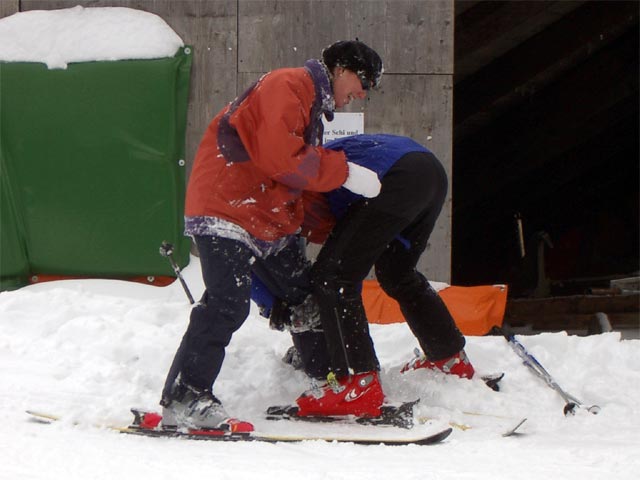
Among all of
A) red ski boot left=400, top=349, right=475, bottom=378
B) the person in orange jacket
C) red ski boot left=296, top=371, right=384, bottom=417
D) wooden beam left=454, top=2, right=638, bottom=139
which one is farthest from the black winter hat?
wooden beam left=454, top=2, right=638, bottom=139

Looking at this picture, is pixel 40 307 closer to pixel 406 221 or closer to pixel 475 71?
pixel 406 221

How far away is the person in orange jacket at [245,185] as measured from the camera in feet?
10.6

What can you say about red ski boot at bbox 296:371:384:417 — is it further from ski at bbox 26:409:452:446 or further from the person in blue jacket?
ski at bbox 26:409:452:446

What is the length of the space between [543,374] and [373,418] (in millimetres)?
976

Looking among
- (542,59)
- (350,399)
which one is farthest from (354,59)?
(542,59)

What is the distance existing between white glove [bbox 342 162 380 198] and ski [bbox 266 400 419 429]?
89 cm

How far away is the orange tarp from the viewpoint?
547cm

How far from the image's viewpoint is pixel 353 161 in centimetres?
371

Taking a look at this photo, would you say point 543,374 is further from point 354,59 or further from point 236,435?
point 354,59

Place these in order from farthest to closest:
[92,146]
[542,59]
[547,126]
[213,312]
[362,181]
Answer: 1. [547,126]
2. [542,59]
3. [92,146]
4. [362,181]
5. [213,312]

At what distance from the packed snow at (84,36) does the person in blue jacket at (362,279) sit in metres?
2.62

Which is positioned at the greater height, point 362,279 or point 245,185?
point 245,185

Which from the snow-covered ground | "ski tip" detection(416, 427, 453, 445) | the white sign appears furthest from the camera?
the white sign

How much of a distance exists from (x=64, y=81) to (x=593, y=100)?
27.4ft
